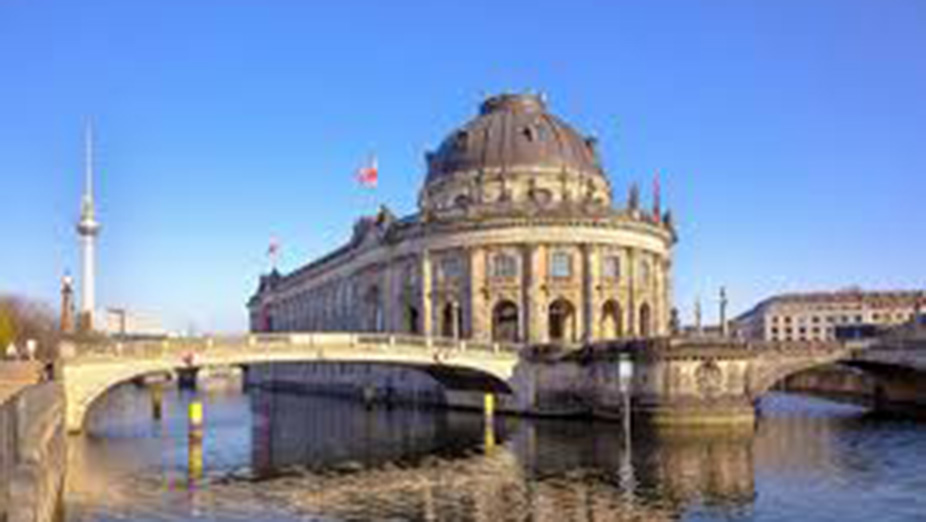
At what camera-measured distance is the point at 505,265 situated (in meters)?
89.6

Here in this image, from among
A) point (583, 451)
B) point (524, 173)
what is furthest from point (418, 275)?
point (583, 451)

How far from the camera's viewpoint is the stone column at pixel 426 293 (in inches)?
3654

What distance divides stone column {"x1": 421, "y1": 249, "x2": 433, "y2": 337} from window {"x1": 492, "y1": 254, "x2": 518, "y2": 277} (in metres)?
6.69

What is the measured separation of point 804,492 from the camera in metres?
41.1

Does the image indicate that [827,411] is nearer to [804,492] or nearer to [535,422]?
[535,422]

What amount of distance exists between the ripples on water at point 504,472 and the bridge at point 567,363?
8.62 feet

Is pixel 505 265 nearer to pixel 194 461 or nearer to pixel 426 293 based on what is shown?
pixel 426 293

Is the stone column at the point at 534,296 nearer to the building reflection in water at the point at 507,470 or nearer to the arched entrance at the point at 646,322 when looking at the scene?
the arched entrance at the point at 646,322

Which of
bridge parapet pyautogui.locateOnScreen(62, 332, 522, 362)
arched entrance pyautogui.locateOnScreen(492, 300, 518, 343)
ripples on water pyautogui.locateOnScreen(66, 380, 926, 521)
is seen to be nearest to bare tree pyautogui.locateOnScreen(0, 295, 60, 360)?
bridge parapet pyautogui.locateOnScreen(62, 332, 522, 362)

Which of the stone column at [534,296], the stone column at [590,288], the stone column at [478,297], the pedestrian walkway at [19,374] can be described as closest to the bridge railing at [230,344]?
the pedestrian walkway at [19,374]

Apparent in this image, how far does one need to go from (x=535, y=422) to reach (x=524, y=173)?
31910 mm

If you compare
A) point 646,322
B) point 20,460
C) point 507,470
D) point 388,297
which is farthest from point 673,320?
point 20,460

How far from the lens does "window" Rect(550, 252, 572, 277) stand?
89062 millimetres

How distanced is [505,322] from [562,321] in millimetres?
5753
